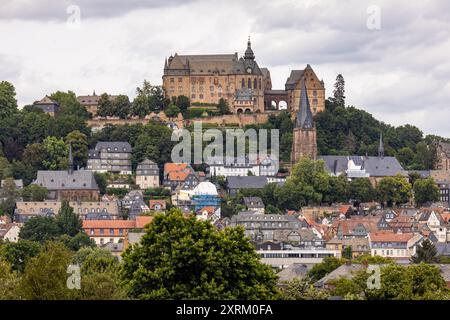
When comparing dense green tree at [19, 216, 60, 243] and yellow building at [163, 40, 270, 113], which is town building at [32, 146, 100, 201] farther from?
yellow building at [163, 40, 270, 113]

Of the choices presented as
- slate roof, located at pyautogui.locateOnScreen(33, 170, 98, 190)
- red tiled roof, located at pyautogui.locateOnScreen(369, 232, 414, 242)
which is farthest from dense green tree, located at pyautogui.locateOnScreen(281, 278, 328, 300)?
slate roof, located at pyautogui.locateOnScreen(33, 170, 98, 190)

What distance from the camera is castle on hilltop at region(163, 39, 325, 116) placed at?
12511 cm

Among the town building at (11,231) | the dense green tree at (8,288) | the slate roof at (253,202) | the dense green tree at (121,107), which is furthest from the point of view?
the dense green tree at (121,107)

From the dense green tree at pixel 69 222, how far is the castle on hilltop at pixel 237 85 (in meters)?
27.3

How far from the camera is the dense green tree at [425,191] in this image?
367 ft

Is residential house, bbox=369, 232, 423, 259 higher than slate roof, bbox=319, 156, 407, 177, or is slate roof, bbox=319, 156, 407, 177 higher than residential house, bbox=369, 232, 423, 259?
slate roof, bbox=319, 156, 407, 177

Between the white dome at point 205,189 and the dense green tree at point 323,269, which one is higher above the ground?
the white dome at point 205,189

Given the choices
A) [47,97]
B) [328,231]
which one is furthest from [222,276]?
[47,97]

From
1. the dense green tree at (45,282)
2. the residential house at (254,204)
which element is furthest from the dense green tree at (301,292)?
the residential house at (254,204)

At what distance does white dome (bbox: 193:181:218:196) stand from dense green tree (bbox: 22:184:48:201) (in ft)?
36.8

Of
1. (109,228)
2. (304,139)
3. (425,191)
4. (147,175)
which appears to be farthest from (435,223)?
(109,228)

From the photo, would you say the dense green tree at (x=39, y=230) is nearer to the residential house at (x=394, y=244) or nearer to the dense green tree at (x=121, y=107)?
the residential house at (x=394, y=244)

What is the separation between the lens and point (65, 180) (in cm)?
11138
